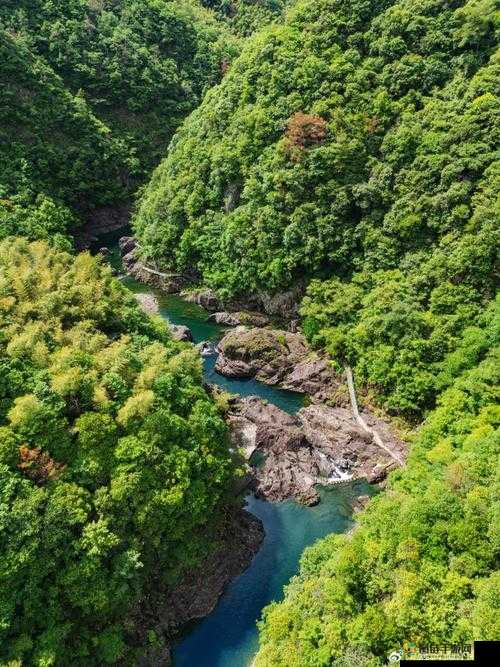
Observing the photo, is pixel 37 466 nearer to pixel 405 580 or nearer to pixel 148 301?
pixel 405 580

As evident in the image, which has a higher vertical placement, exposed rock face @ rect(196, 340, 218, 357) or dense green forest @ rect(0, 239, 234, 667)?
dense green forest @ rect(0, 239, 234, 667)

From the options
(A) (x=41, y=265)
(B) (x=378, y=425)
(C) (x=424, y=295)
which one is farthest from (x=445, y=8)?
(A) (x=41, y=265)

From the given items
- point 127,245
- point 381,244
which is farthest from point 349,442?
point 127,245

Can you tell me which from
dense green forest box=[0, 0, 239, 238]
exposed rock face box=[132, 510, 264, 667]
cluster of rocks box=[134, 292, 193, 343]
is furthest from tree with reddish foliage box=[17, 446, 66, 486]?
dense green forest box=[0, 0, 239, 238]

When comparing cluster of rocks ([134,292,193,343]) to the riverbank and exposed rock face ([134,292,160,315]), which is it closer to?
exposed rock face ([134,292,160,315])

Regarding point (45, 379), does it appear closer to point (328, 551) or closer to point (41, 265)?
point (41, 265)
